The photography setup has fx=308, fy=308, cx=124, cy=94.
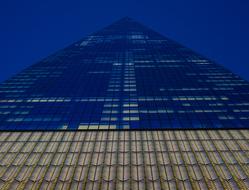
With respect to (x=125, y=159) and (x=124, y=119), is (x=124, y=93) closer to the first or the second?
(x=124, y=119)

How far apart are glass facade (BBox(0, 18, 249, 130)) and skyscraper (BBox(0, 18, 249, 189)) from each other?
0.29 m

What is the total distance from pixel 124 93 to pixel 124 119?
17.6 m

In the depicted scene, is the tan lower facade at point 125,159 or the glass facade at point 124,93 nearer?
the tan lower facade at point 125,159

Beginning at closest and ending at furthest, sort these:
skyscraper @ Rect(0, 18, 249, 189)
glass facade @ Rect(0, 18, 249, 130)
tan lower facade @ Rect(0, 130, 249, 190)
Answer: tan lower facade @ Rect(0, 130, 249, 190), skyscraper @ Rect(0, 18, 249, 189), glass facade @ Rect(0, 18, 249, 130)

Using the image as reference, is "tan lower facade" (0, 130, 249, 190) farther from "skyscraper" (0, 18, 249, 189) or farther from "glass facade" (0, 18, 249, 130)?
"glass facade" (0, 18, 249, 130)

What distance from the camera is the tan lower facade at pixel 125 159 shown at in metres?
31.5

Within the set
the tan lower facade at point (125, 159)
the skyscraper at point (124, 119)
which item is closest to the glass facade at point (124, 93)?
the skyscraper at point (124, 119)

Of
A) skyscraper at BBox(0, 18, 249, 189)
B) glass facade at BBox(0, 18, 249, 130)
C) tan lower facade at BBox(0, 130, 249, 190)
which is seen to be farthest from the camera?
glass facade at BBox(0, 18, 249, 130)

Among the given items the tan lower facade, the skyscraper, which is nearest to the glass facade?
the skyscraper

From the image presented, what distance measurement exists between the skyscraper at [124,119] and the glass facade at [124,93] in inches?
11.5

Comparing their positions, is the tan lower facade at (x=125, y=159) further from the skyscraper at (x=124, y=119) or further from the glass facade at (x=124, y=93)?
the glass facade at (x=124, y=93)

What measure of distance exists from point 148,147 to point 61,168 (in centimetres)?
1111

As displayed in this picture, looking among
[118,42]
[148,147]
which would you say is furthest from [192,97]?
[118,42]

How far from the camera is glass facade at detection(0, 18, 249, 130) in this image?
234 feet
